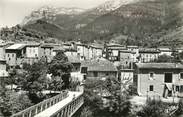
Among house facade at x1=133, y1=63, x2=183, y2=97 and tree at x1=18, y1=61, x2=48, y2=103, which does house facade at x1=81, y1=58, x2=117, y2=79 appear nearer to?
house facade at x1=133, y1=63, x2=183, y2=97

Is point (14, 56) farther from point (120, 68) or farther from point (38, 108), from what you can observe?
point (38, 108)

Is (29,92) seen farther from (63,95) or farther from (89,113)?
(89,113)

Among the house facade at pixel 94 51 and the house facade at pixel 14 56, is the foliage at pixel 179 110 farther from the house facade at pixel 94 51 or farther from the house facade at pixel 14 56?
the house facade at pixel 94 51

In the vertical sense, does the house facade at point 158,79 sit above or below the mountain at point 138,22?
below

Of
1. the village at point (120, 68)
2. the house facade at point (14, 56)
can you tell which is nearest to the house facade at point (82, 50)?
the village at point (120, 68)

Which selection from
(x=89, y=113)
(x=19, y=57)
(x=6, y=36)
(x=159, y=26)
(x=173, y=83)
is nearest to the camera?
(x=89, y=113)

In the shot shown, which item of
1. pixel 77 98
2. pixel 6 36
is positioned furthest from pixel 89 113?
pixel 6 36

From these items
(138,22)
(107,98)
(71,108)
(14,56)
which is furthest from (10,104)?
(138,22)
